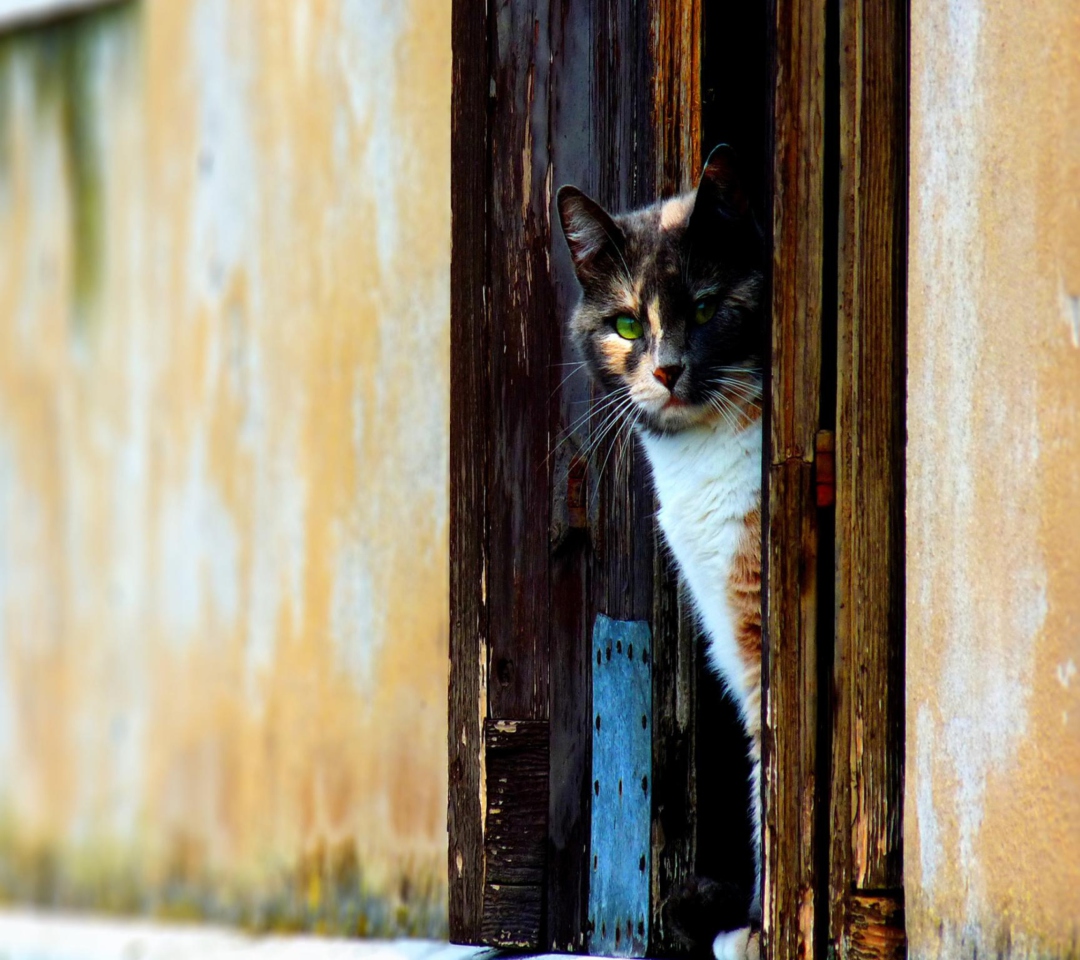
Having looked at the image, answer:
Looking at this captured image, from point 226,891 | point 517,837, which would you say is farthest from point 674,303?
point 226,891

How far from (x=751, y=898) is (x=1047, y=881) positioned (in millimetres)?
949

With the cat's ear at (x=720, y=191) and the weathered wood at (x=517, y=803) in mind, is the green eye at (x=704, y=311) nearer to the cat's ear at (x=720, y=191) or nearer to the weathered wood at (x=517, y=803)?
the cat's ear at (x=720, y=191)

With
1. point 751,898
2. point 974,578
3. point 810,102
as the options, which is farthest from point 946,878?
point 810,102

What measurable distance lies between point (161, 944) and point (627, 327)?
2.55m

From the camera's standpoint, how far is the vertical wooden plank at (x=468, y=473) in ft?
9.78

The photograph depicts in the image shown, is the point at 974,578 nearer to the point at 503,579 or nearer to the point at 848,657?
the point at 848,657

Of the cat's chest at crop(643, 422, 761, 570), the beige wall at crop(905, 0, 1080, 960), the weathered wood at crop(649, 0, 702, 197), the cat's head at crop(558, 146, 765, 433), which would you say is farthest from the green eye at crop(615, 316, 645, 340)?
the beige wall at crop(905, 0, 1080, 960)

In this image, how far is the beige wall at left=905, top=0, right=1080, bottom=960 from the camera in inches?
75.6

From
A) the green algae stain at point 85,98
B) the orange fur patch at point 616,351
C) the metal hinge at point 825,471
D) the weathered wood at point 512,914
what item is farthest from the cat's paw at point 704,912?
the green algae stain at point 85,98

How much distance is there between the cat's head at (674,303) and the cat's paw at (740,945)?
90 centimetres

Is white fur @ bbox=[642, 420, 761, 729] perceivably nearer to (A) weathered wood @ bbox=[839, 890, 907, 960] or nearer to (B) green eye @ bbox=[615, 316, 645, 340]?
(B) green eye @ bbox=[615, 316, 645, 340]

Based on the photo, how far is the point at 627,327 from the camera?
306cm

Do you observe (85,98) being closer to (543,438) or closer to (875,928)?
(543,438)

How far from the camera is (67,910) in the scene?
5.33 m
